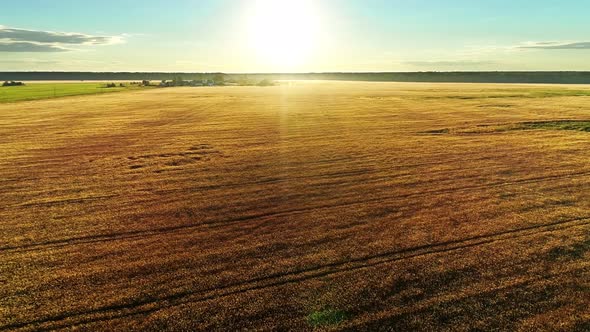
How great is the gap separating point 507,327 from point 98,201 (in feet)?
36.3

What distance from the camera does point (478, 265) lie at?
8164 millimetres

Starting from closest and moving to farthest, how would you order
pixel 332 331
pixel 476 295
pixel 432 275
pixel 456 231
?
pixel 332 331 < pixel 476 295 < pixel 432 275 < pixel 456 231

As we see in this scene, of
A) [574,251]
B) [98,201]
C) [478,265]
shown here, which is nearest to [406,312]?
[478,265]

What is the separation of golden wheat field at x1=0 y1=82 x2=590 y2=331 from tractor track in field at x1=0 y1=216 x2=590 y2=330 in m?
0.03

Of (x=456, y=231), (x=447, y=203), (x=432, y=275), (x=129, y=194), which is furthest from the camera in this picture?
(x=129, y=194)

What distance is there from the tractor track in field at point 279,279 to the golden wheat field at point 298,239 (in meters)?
0.03

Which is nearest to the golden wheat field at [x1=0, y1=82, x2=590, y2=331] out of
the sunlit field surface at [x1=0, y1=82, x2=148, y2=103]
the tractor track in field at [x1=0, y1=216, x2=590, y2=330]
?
the tractor track in field at [x1=0, y1=216, x2=590, y2=330]

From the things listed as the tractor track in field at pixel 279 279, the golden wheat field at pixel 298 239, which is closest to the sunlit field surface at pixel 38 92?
the golden wheat field at pixel 298 239

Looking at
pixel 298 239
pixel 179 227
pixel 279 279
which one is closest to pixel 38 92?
pixel 179 227

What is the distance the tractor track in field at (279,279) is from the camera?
6.57 m

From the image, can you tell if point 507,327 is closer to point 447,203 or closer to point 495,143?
point 447,203

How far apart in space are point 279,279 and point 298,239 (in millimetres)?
1885

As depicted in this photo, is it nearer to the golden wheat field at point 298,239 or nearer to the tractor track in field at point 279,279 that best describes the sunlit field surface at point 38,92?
the golden wheat field at point 298,239

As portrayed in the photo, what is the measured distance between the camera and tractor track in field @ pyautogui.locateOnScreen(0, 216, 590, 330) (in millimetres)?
6570
